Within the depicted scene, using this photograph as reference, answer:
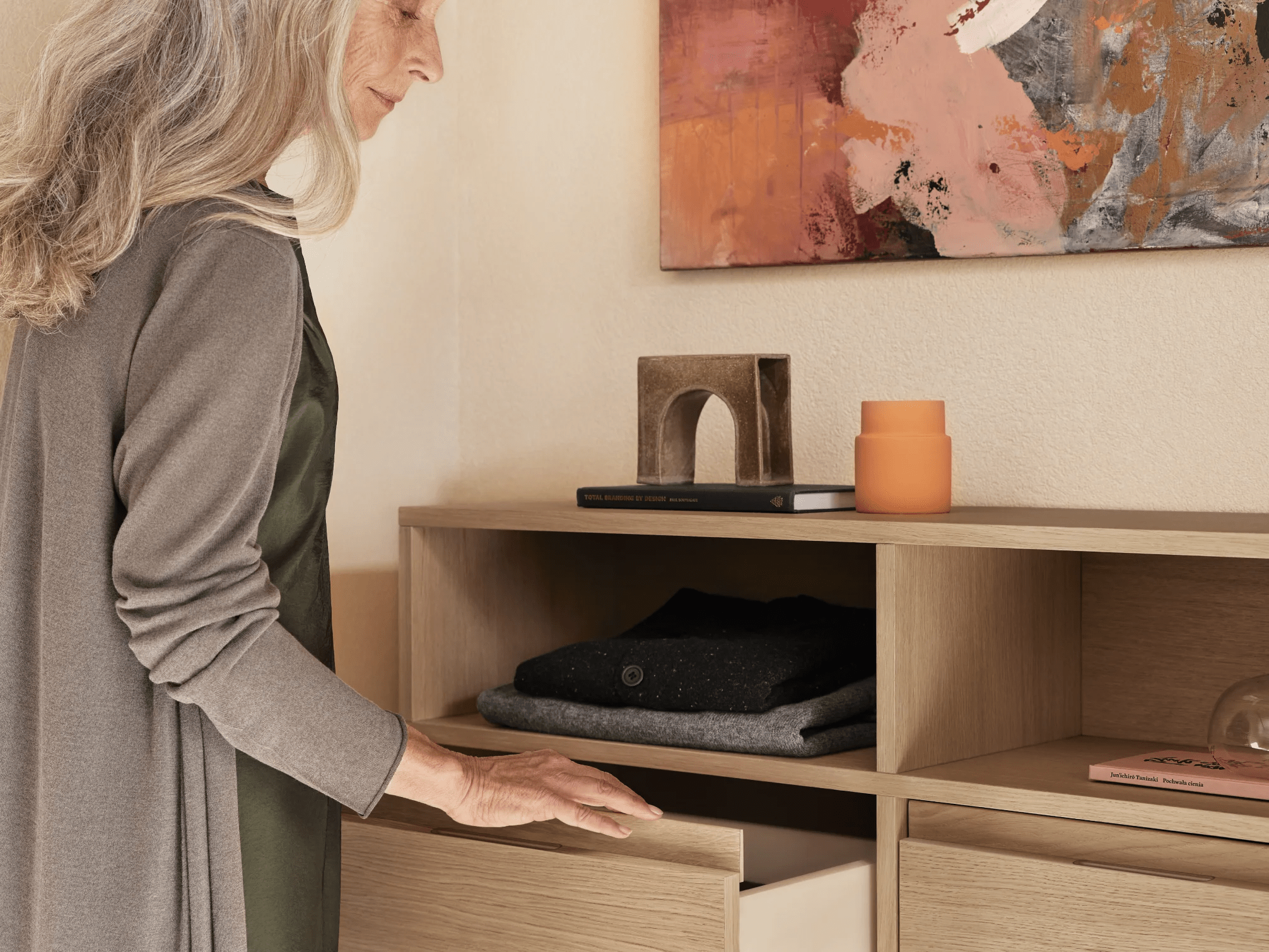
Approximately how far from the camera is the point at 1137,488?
4.61 ft

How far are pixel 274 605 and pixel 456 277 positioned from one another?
3.40 feet

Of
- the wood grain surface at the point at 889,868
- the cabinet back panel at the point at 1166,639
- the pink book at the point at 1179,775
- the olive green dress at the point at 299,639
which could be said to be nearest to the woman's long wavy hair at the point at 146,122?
the olive green dress at the point at 299,639

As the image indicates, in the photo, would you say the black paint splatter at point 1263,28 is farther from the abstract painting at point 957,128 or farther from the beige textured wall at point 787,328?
the beige textured wall at point 787,328

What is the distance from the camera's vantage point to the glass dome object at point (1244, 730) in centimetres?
109

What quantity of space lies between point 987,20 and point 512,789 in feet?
3.12

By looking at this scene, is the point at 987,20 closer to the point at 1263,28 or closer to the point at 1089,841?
the point at 1263,28

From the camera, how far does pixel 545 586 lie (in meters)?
1.63

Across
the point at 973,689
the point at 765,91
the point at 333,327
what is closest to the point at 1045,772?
the point at 973,689

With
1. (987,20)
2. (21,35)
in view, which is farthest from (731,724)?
(21,35)

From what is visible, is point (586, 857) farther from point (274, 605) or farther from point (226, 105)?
point (226, 105)

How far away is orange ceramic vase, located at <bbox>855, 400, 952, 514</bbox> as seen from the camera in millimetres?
1263

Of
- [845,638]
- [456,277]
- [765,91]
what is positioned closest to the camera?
[845,638]

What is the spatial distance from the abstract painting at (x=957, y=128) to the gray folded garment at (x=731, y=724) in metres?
0.51

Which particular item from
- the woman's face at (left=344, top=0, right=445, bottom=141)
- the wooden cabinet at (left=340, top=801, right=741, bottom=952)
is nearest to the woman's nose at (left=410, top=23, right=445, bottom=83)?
the woman's face at (left=344, top=0, right=445, bottom=141)
